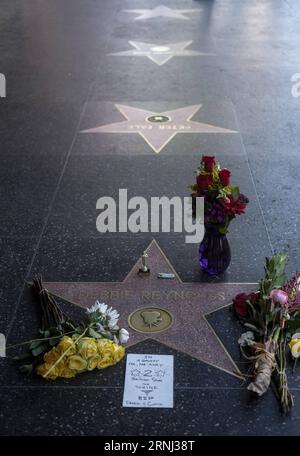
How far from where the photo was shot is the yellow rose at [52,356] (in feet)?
8.19

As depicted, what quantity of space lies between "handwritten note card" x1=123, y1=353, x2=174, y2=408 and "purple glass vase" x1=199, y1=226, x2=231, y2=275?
2.20ft

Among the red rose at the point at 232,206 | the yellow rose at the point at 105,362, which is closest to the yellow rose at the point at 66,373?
the yellow rose at the point at 105,362

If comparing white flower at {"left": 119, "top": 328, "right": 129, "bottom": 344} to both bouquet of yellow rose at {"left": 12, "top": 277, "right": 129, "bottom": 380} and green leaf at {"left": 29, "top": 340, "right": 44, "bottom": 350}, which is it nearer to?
bouquet of yellow rose at {"left": 12, "top": 277, "right": 129, "bottom": 380}

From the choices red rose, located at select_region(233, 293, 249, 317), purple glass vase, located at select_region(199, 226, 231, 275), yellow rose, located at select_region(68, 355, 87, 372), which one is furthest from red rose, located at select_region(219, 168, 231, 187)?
yellow rose, located at select_region(68, 355, 87, 372)

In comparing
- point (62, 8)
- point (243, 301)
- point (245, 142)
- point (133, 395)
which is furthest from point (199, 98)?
point (62, 8)

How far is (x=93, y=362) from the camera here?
252cm

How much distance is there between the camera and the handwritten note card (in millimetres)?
2400

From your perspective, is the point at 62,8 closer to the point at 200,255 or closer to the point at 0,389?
the point at 200,255

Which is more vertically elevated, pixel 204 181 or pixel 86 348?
pixel 204 181

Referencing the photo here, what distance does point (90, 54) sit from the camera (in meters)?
7.13

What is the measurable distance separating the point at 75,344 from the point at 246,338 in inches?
29.7

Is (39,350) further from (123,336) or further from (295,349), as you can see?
(295,349)

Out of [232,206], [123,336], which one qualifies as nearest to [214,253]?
[232,206]

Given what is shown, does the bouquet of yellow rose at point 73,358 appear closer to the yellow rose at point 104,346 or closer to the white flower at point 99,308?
the yellow rose at point 104,346
